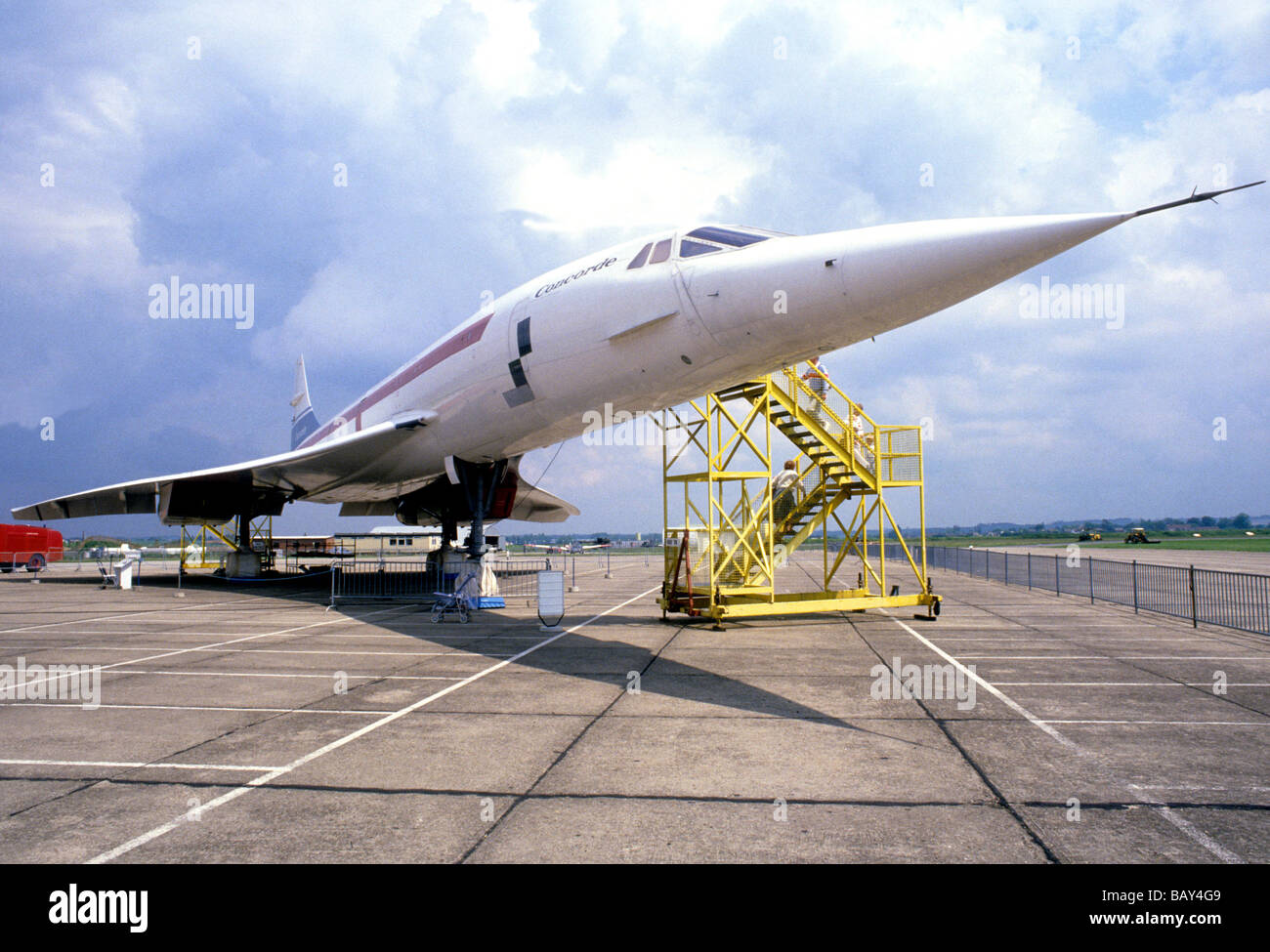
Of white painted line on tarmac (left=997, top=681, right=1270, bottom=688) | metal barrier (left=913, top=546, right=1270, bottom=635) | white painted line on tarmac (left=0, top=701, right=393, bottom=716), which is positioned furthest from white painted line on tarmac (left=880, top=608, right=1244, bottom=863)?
metal barrier (left=913, top=546, right=1270, bottom=635)

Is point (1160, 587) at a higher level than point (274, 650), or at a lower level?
lower

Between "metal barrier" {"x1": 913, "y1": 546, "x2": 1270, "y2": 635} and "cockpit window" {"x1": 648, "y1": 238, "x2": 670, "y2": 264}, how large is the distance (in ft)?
31.2

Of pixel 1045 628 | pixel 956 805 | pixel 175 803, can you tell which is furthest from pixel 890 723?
pixel 1045 628

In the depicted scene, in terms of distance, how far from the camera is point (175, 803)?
163 inches

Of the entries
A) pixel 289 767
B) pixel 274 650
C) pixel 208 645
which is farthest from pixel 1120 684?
pixel 208 645

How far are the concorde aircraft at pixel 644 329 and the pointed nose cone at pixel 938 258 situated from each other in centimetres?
1

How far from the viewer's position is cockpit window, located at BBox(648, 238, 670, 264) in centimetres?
854

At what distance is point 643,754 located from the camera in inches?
197

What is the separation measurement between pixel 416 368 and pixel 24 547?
105 ft

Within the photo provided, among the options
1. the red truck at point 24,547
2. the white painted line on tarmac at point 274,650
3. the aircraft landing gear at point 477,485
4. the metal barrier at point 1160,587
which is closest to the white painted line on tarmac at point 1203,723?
the metal barrier at point 1160,587

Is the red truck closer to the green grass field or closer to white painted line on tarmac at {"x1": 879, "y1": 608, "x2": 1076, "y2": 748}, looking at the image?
white painted line on tarmac at {"x1": 879, "y1": 608, "x2": 1076, "y2": 748}

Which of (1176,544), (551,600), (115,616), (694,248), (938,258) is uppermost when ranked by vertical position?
(694,248)

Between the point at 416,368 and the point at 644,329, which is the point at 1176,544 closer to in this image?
the point at 416,368
